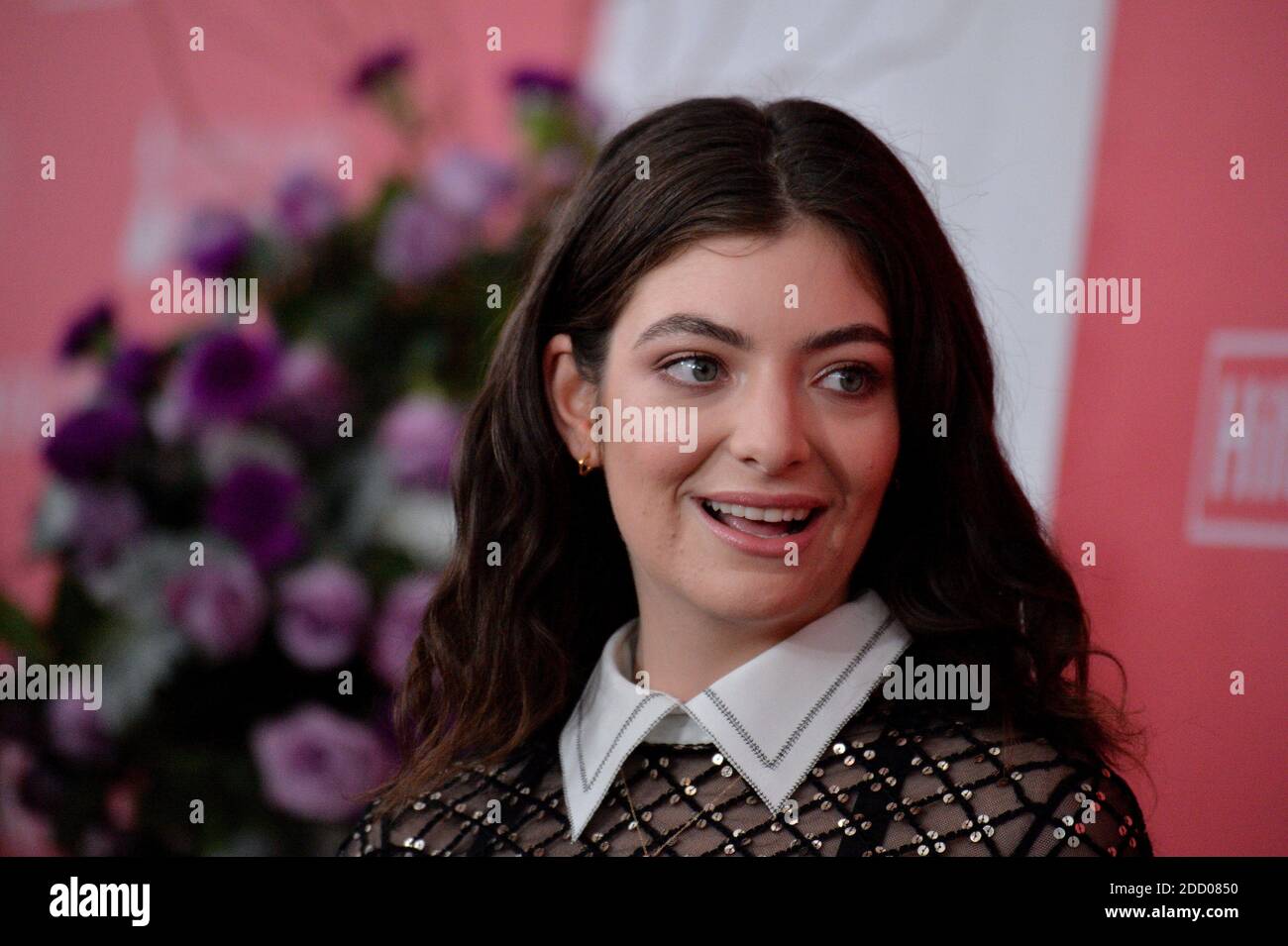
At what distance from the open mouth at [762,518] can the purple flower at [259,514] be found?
74cm

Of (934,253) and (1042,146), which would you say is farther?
(1042,146)

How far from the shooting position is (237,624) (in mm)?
2057

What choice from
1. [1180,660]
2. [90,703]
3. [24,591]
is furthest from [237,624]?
[1180,660]

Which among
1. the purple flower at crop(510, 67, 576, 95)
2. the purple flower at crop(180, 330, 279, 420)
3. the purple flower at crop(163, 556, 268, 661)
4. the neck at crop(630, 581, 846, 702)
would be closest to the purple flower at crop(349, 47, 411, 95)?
the purple flower at crop(510, 67, 576, 95)

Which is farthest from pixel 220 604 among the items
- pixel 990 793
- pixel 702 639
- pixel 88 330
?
pixel 990 793

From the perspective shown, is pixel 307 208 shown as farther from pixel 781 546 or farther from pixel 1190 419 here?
pixel 1190 419

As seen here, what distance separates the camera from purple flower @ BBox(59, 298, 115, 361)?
2.20m

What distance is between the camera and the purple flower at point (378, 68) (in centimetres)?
236

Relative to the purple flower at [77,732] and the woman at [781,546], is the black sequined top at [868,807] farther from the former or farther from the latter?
the purple flower at [77,732]

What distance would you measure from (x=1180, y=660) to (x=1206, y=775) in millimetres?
162

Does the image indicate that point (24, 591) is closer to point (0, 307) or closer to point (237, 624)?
point (0, 307)

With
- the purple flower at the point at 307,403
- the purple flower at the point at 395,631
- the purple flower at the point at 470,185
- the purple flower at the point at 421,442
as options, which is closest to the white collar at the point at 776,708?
the purple flower at the point at 395,631
